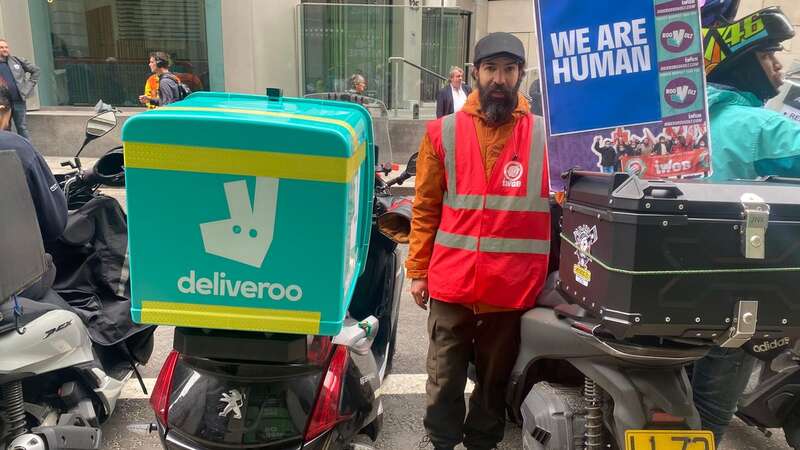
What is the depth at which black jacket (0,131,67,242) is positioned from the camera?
8.45ft

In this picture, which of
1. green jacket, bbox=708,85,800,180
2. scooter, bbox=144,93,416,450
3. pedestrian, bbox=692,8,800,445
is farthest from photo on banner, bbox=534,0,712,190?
scooter, bbox=144,93,416,450

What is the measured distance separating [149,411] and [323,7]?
987 centimetres

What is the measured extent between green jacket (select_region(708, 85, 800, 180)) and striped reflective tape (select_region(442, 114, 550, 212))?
0.63 m

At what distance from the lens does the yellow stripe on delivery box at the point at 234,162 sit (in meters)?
1.50

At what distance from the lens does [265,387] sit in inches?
74.0

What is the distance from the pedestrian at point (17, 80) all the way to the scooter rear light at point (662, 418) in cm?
1024

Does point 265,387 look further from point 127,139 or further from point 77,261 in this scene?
point 77,261

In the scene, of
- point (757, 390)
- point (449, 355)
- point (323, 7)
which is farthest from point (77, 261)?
point (323, 7)

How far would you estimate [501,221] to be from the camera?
7.72ft

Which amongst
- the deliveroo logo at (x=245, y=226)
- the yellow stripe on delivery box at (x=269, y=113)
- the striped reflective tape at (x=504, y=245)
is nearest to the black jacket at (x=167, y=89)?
the striped reflective tape at (x=504, y=245)

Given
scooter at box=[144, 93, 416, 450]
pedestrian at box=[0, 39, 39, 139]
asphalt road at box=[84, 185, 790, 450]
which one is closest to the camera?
scooter at box=[144, 93, 416, 450]

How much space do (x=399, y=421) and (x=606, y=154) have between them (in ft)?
6.30

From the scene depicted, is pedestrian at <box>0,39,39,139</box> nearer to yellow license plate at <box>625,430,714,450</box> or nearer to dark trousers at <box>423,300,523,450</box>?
dark trousers at <box>423,300,523,450</box>

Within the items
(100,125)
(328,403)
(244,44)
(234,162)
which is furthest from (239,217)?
(244,44)
